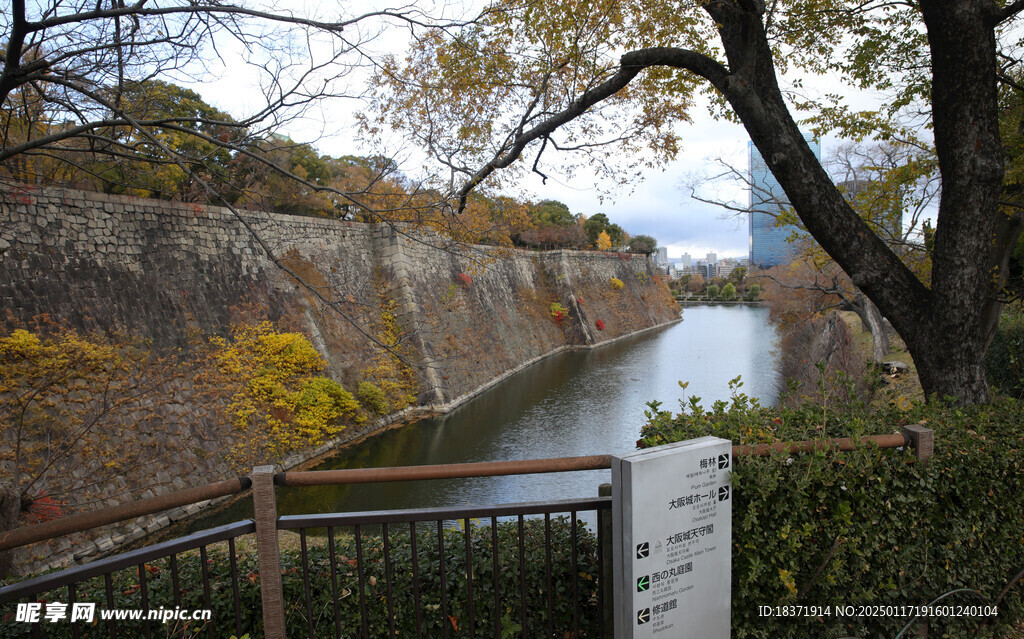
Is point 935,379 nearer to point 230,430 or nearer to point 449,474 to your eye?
point 449,474

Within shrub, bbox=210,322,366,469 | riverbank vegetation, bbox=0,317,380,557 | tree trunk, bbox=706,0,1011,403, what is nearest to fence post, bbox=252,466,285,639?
riverbank vegetation, bbox=0,317,380,557

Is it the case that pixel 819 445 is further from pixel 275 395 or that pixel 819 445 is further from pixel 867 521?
pixel 275 395

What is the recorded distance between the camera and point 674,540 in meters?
2.04

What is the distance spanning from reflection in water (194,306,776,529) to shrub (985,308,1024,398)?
5.02 meters

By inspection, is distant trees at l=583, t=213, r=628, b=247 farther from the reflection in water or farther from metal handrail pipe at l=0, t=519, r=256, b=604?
metal handrail pipe at l=0, t=519, r=256, b=604

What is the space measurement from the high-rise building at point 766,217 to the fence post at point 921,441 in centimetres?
248

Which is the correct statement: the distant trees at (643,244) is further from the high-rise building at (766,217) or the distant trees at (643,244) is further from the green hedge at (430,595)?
the green hedge at (430,595)

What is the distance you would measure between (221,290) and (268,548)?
32.9ft

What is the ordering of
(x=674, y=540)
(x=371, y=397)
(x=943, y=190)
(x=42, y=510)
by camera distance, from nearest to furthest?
(x=674, y=540) < (x=943, y=190) < (x=42, y=510) < (x=371, y=397)

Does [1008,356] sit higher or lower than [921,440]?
lower

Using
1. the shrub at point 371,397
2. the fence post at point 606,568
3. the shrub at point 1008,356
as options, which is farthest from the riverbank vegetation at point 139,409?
the shrub at point 1008,356

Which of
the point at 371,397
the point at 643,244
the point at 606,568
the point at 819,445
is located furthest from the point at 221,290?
the point at 643,244

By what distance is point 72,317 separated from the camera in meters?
7.92

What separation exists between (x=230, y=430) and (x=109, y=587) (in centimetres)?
795
